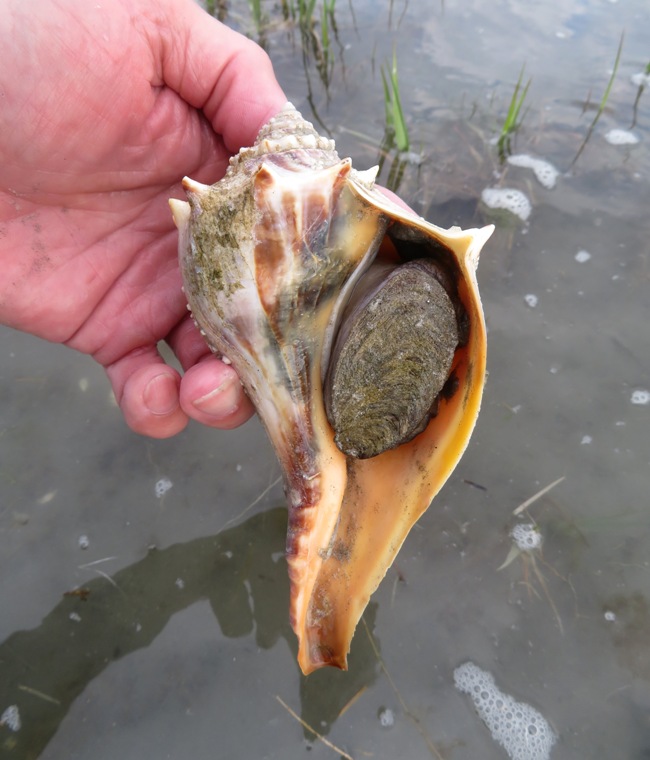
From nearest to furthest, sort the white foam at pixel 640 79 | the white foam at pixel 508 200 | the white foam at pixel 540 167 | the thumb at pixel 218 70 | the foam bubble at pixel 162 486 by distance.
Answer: the thumb at pixel 218 70 < the foam bubble at pixel 162 486 < the white foam at pixel 508 200 < the white foam at pixel 540 167 < the white foam at pixel 640 79

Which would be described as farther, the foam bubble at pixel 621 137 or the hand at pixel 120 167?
the foam bubble at pixel 621 137

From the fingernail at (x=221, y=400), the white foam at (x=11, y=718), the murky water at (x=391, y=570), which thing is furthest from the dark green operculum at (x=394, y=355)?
the white foam at (x=11, y=718)

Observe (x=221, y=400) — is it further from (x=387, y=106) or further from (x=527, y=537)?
(x=387, y=106)

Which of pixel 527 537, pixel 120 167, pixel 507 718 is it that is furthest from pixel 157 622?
pixel 120 167

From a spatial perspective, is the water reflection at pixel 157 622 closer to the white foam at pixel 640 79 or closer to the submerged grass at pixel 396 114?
the submerged grass at pixel 396 114

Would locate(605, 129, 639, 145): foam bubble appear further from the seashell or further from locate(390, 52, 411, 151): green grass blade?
the seashell
